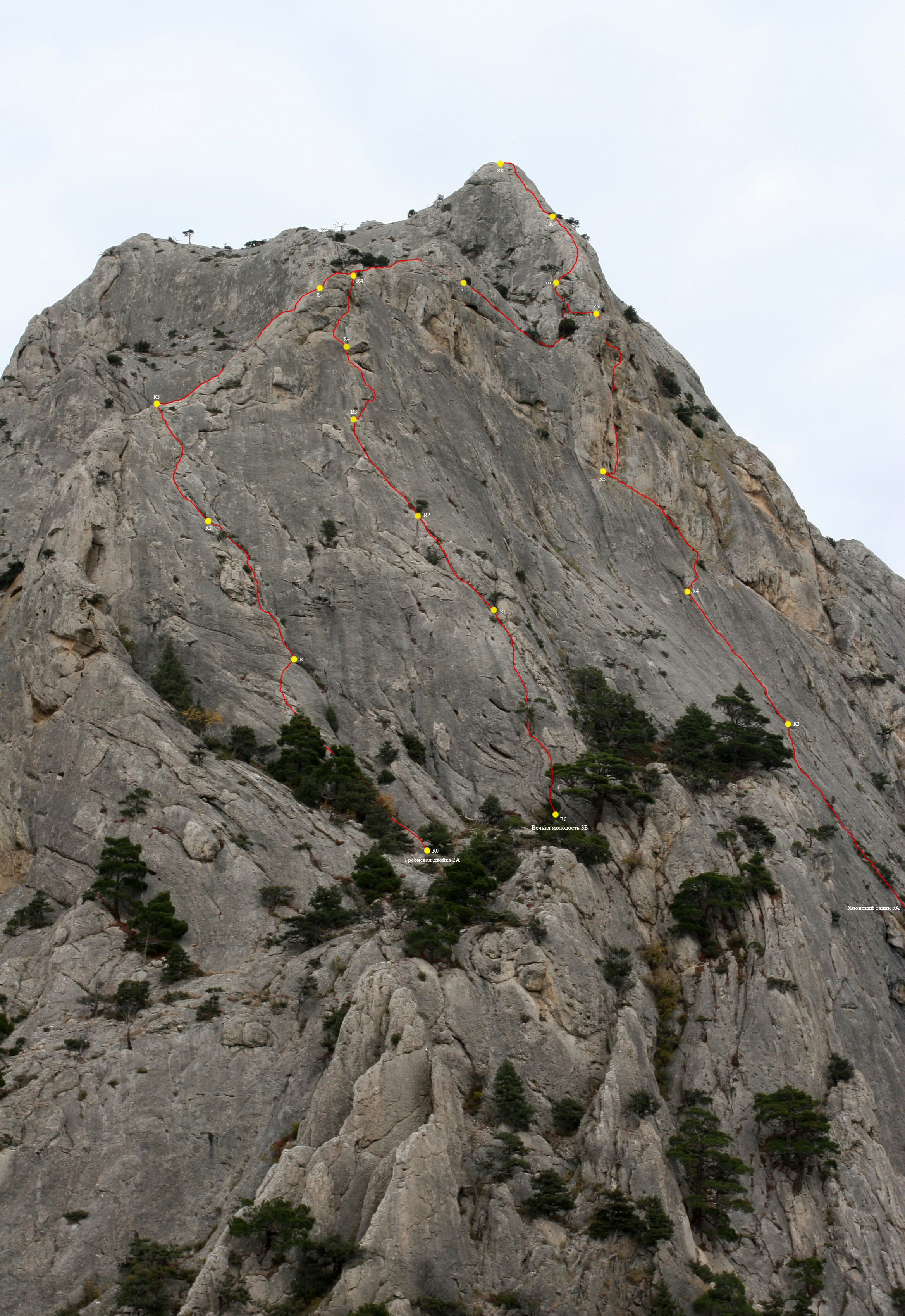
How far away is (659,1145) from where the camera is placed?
126 ft

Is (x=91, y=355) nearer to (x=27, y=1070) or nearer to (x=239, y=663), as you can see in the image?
(x=239, y=663)

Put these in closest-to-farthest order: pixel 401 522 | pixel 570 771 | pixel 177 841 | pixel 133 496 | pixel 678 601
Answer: pixel 177 841, pixel 570 771, pixel 133 496, pixel 401 522, pixel 678 601

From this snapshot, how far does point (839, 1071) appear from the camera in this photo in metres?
47.3

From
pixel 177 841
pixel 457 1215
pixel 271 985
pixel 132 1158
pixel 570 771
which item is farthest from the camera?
pixel 570 771

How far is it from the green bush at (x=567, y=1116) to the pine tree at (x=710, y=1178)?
3.61 meters

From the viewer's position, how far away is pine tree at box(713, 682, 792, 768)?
60.9 m

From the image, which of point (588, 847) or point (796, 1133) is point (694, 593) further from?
point (796, 1133)

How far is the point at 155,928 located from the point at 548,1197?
17607mm

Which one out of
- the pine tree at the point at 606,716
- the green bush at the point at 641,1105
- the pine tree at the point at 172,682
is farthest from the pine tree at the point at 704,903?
the pine tree at the point at 172,682

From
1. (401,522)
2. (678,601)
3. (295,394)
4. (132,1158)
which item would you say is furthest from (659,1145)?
(295,394)

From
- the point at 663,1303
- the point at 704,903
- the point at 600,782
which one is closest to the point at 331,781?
the point at 600,782

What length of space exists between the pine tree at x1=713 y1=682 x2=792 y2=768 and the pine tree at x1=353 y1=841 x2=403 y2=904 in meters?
22.5

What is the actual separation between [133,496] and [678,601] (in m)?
37.0

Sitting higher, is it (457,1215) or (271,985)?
(271,985)
